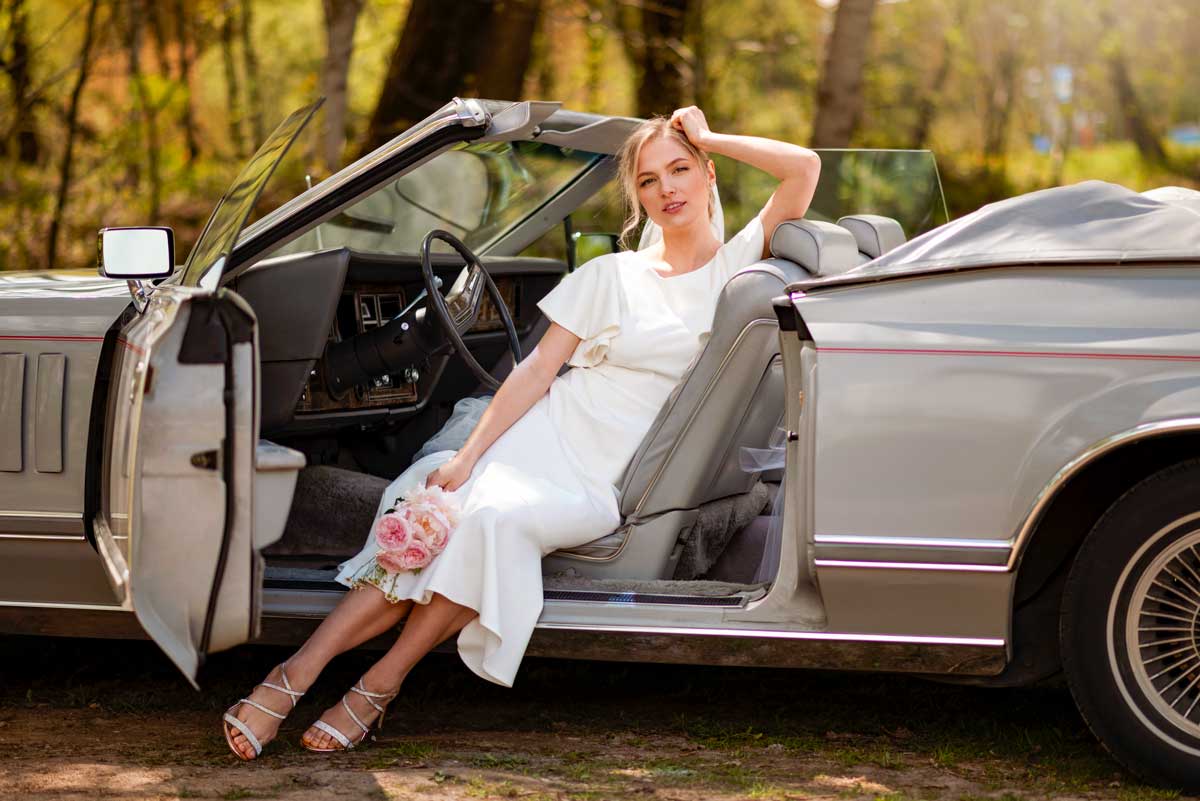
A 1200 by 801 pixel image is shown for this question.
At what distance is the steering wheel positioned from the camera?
3.91 meters

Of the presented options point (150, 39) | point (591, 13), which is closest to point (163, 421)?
point (591, 13)

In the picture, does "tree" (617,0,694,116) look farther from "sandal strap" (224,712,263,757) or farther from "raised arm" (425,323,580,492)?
"sandal strap" (224,712,263,757)

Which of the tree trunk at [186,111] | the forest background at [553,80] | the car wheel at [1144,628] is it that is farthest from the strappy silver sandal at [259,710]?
the tree trunk at [186,111]

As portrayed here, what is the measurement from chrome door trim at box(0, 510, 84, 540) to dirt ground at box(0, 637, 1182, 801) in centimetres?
56

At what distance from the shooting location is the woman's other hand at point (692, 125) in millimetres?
3699

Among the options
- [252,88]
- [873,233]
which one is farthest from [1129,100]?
[873,233]

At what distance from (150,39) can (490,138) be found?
59.8 ft

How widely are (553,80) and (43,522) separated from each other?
1390cm

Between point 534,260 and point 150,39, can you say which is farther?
point 150,39

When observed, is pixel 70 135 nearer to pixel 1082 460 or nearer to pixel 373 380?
pixel 373 380

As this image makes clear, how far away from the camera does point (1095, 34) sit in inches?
910

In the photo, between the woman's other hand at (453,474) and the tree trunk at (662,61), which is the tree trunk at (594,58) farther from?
the woman's other hand at (453,474)

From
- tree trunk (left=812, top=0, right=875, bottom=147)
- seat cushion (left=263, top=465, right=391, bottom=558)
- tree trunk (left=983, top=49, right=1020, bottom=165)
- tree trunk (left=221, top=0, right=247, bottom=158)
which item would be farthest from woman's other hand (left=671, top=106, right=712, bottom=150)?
tree trunk (left=983, top=49, right=1020, bottom=165)

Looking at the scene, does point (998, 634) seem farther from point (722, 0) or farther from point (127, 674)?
point (722, 0)
